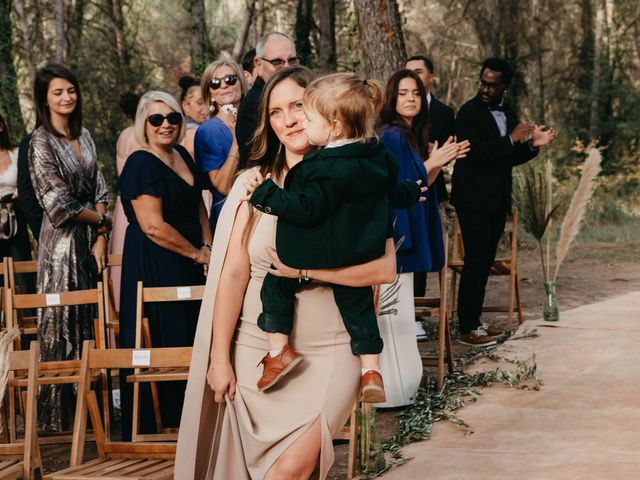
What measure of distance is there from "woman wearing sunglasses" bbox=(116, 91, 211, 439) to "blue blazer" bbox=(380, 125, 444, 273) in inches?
48.8

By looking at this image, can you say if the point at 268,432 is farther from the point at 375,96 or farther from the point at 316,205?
the point at 375,96

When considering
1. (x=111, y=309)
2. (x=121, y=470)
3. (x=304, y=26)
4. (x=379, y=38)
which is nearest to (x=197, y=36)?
(x=304, y=26)

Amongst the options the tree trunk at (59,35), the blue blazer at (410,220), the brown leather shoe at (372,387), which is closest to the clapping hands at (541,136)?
the blue blazer at (410,220)

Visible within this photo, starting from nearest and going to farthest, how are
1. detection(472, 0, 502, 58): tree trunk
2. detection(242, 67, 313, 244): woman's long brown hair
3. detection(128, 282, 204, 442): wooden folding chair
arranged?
detection(242, 67, 313, 244): woman's long brown hair → detection(128, 282, 204, 442): wooden folding chair → detection(472, 0, 502, 58): tree trunk

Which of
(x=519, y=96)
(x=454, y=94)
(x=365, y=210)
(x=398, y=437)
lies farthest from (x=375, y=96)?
(x=454, y=94)

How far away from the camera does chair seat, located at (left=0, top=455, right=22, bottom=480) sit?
13.2 feet

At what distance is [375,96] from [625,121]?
18108 millimetres

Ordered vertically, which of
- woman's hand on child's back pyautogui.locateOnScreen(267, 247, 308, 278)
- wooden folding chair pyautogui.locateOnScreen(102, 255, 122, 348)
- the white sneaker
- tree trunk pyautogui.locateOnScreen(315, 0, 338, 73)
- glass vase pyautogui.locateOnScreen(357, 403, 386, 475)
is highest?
tree trunk pyautogui.locateOnScreen(315, 0, 338, 73)

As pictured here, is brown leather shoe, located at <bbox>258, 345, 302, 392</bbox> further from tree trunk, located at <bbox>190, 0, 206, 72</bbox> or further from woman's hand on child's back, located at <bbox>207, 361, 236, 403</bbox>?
tree trunk, located at <bbox>190, 0, 206, 72</bbox>

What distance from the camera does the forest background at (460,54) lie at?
16.0 meters

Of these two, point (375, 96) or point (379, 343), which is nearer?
point (379, 343)

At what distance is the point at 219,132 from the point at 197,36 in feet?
32.2

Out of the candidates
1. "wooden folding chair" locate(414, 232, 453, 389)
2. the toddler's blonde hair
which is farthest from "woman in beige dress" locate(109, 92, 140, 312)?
the toddler's blonde hair

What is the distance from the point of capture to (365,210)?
3.02 meters
